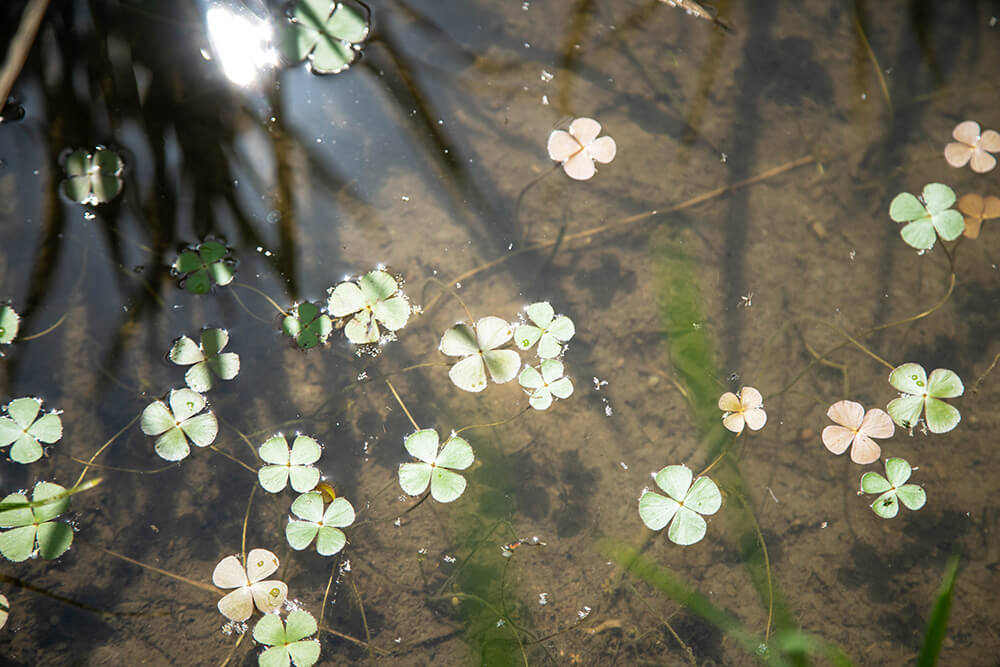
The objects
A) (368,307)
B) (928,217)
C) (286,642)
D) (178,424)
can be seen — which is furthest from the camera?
(928,217)

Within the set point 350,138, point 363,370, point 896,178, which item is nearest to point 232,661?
point 363,370

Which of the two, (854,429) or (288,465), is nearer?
(288,465)

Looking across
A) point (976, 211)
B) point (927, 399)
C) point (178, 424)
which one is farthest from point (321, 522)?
point (976, 211)

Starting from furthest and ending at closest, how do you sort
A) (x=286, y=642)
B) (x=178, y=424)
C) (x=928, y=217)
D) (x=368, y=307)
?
(x=928, y=217)
(x=368, y=307)
(x=178, y=424)
(x=286, y=642)

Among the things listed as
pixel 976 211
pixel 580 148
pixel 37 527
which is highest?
pixel 580 148

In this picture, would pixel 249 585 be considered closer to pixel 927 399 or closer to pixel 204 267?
pixel 204 267

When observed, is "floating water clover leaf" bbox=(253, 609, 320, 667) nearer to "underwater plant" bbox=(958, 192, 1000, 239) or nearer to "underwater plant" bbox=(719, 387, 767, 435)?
"underwater plant" bbox=(719, 387, 767, 435)

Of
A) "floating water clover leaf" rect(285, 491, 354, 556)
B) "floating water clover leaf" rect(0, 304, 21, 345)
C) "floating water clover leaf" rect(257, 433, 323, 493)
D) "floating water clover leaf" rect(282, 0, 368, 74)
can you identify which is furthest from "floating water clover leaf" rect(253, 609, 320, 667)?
"floating water clover leaf" rect(282, 0, 368, 74)

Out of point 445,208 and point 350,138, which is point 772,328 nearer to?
point 445,208
